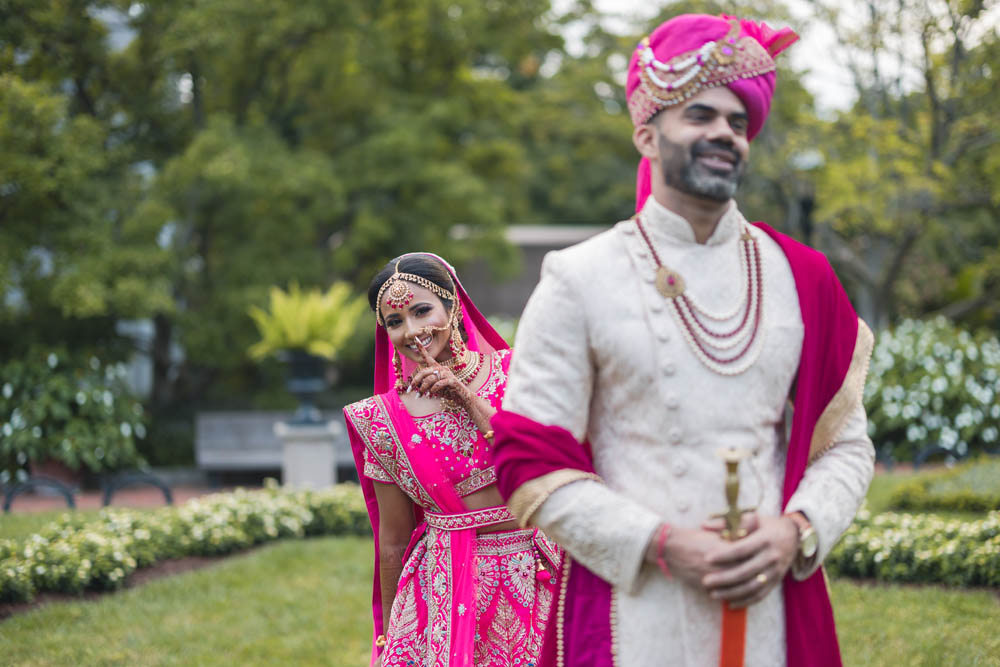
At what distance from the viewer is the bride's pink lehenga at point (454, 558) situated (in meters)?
3.18

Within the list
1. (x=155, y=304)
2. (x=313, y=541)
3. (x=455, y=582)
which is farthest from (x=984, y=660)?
(x=155, y=304)

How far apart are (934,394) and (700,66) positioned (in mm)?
11528

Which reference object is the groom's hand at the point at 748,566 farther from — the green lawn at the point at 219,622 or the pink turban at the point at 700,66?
the green lawn at the point at 219,622

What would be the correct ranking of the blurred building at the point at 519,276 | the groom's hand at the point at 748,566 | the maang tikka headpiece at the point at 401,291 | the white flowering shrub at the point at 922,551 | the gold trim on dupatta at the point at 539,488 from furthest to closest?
the blurred building at the point at 519,276 → the white flowering shrub at the point at 922,551 → the maang tikka headpiece at the point at 401,291 → the gold trim on dupatta at the point at 539,488 → the groom's hand at the point at 748,566

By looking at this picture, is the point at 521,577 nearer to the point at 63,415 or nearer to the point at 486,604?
the point at 486,604

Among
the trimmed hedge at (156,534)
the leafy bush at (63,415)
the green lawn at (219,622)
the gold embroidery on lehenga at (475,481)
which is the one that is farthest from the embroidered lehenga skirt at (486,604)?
the leafy bush at (63,415)

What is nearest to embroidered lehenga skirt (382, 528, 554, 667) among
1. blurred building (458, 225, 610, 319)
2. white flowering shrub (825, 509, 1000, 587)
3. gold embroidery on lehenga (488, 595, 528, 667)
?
gold embroidery on lehenga (488, 595, 528, 667)

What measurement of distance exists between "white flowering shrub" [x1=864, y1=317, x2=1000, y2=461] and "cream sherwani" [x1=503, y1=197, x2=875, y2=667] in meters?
10.6

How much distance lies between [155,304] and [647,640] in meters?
10.7

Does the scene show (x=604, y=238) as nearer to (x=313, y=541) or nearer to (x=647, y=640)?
(x=647, y=640)

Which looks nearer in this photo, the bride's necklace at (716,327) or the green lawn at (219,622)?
the bride's necklace at (716,327)

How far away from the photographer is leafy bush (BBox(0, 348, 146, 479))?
38.9ft

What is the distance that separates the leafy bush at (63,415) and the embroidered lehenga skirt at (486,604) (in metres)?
9.73

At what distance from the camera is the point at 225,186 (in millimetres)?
12422
